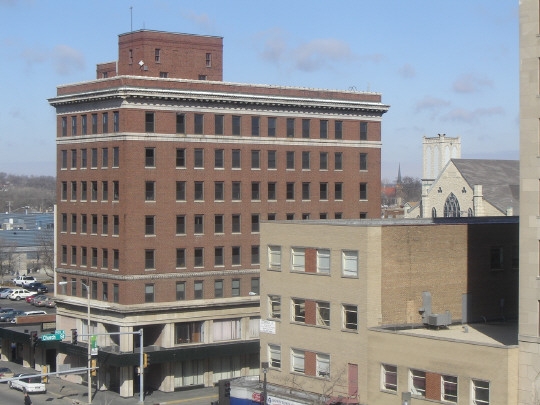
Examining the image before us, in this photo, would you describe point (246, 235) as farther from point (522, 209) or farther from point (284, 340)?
point (522, 209)

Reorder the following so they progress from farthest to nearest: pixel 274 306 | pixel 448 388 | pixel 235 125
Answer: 1. pixel 235 125
2. pixel 274 306
3. pixel 448 388

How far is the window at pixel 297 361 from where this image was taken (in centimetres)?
6100

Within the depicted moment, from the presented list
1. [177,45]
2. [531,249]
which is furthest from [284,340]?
[177,45]

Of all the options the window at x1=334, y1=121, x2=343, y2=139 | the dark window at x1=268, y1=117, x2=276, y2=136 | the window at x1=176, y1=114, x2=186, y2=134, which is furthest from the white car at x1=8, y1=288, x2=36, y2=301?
the window at x1=176, y1=114, x2=186, y2=134

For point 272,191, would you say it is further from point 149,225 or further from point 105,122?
point 105,122

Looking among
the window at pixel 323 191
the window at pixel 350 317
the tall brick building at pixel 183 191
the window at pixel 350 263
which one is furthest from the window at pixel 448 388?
the window at pixel 323 191

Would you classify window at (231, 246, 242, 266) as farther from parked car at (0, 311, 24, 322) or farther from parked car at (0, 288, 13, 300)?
parked car at (0, 288, 13, 300)

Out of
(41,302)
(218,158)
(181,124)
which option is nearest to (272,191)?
(218,158)

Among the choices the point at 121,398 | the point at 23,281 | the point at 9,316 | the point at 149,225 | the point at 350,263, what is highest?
the point at 149,225

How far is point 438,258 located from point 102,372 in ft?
127

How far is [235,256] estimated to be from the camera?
299 ft

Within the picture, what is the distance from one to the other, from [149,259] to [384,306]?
3359 centimetres

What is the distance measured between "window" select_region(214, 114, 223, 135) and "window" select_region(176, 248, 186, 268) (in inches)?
413

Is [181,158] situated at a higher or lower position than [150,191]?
higher
